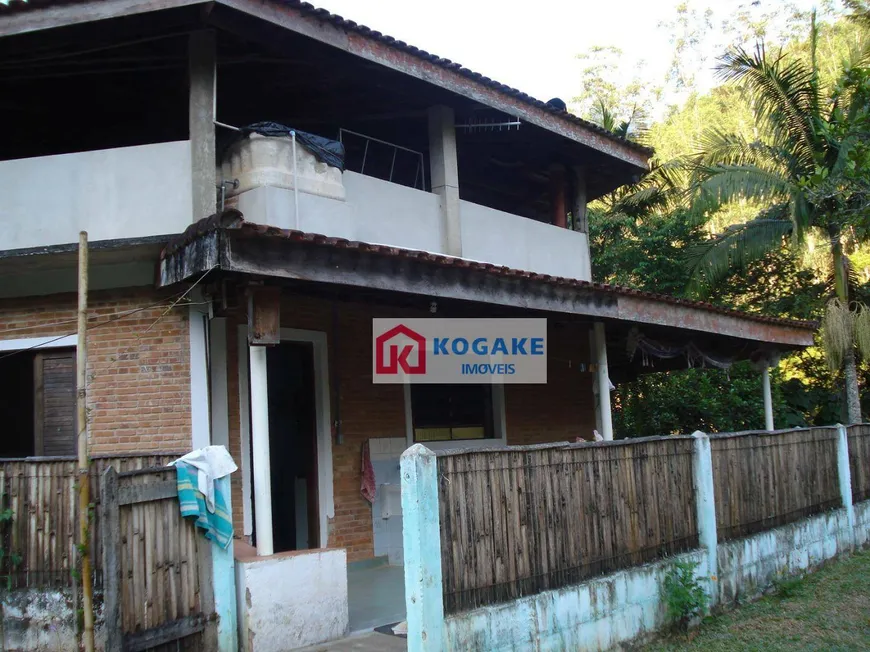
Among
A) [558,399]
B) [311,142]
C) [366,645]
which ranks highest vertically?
[311,142]

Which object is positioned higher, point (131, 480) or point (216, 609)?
point (131, 480)

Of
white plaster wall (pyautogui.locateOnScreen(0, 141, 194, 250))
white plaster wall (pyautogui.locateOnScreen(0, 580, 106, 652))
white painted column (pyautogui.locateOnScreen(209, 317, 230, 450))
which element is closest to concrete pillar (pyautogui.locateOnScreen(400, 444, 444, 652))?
white plaster wall (pyautogui.locateOnScreen(0, 580, 106, 652))

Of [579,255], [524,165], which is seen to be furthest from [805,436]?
[524,165]

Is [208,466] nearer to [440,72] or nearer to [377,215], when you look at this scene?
[377,215]

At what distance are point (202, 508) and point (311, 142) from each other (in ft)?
12.7

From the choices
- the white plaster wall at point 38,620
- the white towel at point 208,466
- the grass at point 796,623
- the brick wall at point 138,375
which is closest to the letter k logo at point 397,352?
the brick wall at point 138,375

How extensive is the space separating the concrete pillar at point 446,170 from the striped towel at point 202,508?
15.7 ft

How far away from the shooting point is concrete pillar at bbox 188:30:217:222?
7.20 metres

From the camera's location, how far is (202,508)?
5.58 meters

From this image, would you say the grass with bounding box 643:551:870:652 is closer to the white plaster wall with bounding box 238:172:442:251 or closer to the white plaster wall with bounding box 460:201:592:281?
the white plaster wall with bounding box 238:172:442:251

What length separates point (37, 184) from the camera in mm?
7418

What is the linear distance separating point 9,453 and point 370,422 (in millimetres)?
3916

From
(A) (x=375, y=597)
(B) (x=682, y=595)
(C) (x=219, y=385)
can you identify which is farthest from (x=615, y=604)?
(C) (x=219, y=385)

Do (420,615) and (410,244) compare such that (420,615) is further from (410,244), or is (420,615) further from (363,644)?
(410,244)
